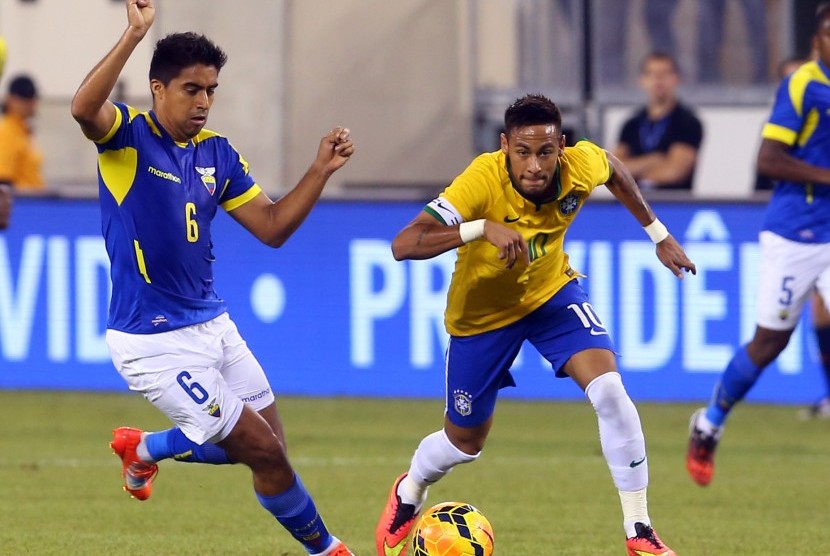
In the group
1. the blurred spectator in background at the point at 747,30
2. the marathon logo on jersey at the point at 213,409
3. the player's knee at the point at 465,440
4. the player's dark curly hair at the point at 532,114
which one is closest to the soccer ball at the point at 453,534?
the player's knee at the point at 465,440

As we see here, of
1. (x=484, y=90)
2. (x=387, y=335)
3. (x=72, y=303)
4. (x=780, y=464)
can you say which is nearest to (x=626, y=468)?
(x=780, y=464)

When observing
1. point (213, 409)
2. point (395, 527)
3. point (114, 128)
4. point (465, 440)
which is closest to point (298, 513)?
point (213, 409)

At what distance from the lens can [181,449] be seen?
7.58 meters

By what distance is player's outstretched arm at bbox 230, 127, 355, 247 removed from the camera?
6988 mm

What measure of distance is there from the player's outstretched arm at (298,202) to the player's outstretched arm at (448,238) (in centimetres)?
40

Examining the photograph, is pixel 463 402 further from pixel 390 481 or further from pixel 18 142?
pixel 18 142

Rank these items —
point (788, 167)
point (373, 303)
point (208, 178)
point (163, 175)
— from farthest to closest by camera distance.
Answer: point (373, 303) → point (788, 167) → point (208, 178) → point (163, 175)

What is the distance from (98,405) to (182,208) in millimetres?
6975

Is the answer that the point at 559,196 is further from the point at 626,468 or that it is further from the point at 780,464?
the point at 780,464

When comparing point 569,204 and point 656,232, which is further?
point 656,232

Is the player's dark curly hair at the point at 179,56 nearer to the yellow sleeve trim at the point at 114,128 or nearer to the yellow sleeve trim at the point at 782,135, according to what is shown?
the yellow sleeve trim at the point at 114,128

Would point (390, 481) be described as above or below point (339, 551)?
below

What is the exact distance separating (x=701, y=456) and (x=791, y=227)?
1.47 m

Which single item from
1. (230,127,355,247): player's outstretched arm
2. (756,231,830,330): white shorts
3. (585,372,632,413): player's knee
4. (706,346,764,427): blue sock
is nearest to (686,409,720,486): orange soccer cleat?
(706,346,764,427): blue sock
